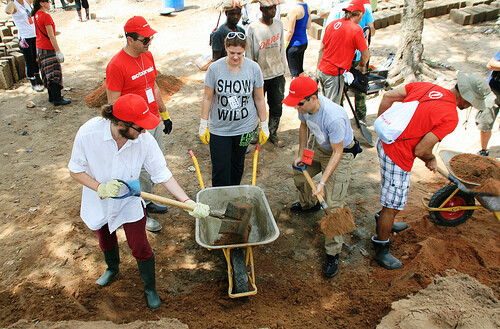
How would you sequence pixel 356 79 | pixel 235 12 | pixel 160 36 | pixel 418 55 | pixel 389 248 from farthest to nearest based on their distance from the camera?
pixel 160 36 < pixel 418 55 < pixel 356 79 < pixel 235 12 < pixel 389 248

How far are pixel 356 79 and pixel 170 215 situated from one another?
3.61m

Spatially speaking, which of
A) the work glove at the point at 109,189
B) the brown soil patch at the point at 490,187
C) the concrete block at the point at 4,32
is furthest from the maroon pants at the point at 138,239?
the concrete block at the point at 4,32

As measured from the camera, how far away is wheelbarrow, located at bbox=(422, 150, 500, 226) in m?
3.78

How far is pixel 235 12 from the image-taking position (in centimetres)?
495

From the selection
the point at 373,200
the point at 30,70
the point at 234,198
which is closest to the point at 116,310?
A: the point at 234,198

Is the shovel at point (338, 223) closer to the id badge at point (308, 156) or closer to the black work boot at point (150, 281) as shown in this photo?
the id badge at point (308, 156)

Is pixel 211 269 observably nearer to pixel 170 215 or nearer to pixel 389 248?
pixel 170 215

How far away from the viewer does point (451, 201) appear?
13.6 feet

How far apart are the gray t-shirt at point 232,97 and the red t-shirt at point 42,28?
4.47m

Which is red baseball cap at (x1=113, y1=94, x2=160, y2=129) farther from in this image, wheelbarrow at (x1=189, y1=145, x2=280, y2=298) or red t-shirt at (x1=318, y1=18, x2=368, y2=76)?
red t-shirt at (x1=318, y1=18, x2=368, y2=76)

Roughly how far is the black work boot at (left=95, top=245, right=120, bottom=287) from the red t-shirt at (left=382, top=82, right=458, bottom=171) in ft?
8.97

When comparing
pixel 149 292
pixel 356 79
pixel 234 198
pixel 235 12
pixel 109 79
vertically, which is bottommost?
pixel 149 292

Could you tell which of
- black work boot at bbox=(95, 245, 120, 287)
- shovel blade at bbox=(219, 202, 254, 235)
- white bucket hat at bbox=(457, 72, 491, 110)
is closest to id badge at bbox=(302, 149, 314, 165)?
shovel blade at bbox=(219, 202, 254, 235)

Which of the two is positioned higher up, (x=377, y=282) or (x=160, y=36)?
(x=160, y=36)
